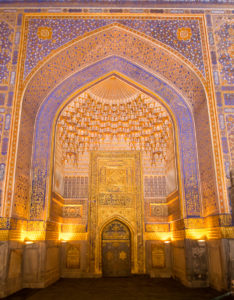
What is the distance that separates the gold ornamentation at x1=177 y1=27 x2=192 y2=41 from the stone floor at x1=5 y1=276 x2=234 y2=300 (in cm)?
555

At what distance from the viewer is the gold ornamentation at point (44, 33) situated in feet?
21.0

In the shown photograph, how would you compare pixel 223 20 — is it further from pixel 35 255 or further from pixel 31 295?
pixel 31 295

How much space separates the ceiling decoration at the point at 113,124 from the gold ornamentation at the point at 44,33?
7.91 feet

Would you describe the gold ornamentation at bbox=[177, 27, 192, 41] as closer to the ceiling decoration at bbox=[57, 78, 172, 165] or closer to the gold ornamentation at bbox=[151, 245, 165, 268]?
the ceiling decoration at bbox=[57, 78, 172, 165]

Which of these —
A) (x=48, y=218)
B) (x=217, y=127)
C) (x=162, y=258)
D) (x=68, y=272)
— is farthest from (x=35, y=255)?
(x=217, y=127)

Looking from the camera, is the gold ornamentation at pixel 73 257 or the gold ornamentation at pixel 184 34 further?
the gold ornamentation at pixel 73 257

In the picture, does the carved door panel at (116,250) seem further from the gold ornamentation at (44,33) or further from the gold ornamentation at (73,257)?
the gold ornamentation at (44,33)

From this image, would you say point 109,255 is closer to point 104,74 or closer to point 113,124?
point 113,124

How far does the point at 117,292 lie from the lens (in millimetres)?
5734

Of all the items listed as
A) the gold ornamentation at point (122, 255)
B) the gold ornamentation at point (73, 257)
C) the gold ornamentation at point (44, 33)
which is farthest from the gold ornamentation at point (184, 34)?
the gold ornamentation at point (73, 257)

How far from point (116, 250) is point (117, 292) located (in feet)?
9.09

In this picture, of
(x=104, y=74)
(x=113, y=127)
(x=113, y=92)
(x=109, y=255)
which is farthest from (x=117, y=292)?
(x=113, y=92)

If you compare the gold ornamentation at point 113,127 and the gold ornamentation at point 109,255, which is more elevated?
the gold ornamentation at point 113,127

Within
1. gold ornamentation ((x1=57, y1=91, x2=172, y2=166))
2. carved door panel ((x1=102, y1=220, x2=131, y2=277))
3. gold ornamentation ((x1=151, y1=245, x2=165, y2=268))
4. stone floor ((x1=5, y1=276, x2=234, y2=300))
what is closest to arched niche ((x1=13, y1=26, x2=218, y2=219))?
stone floor ((x1=5, y1=276, x2=234, y2=300))
